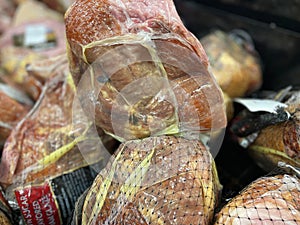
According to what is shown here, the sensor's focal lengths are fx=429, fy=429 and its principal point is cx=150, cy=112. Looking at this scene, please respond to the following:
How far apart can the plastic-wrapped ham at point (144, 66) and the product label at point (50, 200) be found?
0.28 metres

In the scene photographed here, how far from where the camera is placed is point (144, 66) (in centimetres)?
113

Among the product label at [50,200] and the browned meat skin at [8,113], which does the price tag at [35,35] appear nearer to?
the browned meat skin at [8,113]

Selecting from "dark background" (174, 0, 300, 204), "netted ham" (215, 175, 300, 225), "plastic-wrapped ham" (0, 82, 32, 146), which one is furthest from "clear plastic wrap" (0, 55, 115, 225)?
"dark background" (174, 0, 300, 204)

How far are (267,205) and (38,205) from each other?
662 mm

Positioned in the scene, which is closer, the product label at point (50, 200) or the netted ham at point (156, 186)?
the netted ham at point (156, 186)

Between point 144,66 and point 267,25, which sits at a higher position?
point 144,66

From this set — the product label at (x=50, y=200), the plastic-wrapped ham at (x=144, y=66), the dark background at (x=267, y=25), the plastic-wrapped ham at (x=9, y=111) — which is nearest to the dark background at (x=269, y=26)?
the dark background at (x=267, y=25)

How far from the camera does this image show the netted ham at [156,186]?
1.03 m

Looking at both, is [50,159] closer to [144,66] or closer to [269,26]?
[144,66]

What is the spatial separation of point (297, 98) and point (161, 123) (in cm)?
51

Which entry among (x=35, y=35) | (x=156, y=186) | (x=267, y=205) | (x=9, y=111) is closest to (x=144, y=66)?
(x=156, y=186)

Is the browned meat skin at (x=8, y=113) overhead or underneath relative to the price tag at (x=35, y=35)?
underneath

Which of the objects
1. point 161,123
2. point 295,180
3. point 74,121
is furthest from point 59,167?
point 295,180

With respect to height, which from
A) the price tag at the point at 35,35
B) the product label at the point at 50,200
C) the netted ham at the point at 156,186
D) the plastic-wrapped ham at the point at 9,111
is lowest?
the product label at the point at 50,200
